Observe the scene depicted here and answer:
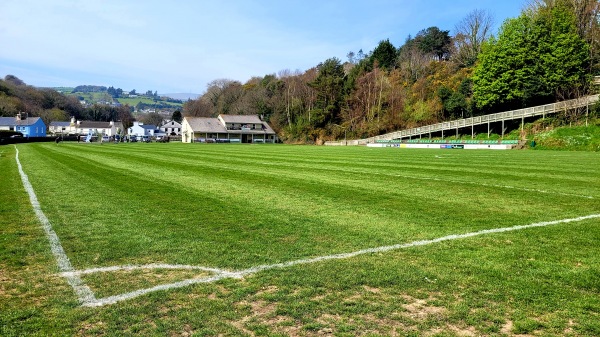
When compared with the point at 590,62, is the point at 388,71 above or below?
above

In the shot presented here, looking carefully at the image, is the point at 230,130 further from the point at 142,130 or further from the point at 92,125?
the point at 92,125

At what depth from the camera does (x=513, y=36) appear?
5778cm

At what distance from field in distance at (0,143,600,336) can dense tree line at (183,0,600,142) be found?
5408cm

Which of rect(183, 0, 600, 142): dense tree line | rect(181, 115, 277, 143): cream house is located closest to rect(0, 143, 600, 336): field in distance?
rect(183, 0, 600, 142): dense tree line

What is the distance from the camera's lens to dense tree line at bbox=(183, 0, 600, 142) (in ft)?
178

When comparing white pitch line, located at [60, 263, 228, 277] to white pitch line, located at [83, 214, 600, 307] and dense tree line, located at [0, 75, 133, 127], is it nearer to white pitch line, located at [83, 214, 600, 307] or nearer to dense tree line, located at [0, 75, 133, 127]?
white pitch line, located at [83, 214, 600, 307]

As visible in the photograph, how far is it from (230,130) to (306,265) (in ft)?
329

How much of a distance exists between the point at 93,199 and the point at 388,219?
7.32 m

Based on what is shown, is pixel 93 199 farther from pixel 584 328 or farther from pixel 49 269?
pixel 584 328

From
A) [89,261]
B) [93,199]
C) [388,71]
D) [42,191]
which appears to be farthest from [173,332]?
[388,71]

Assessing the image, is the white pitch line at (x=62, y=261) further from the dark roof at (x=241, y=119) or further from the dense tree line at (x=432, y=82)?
the dark roof at (x=241, y=119)

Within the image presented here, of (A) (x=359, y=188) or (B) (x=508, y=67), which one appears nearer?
(A) (x=359, y=188)

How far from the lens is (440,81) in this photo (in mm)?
72375

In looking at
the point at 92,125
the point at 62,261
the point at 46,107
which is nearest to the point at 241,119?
the point at 92,125
